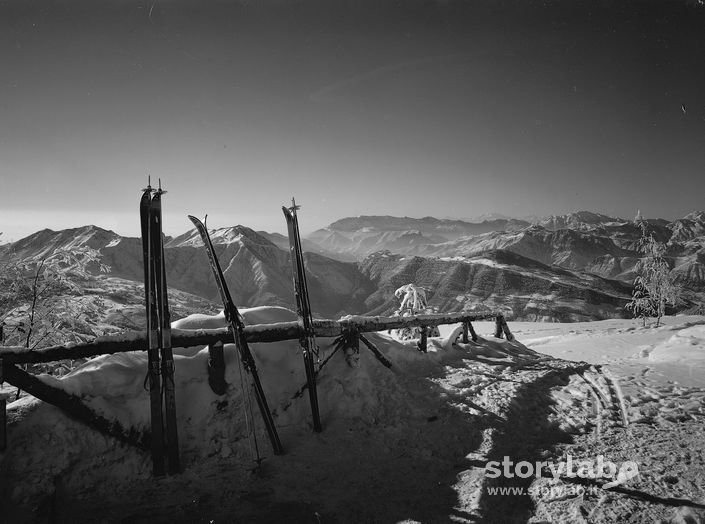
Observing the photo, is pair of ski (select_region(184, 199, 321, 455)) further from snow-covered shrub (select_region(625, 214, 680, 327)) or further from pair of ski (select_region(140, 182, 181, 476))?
snow-covered shrub (select_region(625, 214, 680, 327))

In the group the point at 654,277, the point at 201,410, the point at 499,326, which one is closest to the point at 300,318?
the point at 201,410

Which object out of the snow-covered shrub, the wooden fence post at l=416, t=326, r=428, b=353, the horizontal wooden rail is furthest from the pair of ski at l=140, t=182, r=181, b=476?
the snow-covered shrub

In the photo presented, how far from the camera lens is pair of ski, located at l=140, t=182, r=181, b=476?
468cm

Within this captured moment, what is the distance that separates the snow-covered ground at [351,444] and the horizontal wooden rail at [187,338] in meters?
0.38

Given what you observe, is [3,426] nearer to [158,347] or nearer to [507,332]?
[158,347]

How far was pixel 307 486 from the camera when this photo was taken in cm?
440

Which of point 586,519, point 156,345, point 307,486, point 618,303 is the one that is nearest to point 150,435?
point 156,345

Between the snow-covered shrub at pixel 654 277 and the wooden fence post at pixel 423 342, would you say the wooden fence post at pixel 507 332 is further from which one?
the snow-covered shrub at pixel 654 277

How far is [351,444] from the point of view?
215 inches

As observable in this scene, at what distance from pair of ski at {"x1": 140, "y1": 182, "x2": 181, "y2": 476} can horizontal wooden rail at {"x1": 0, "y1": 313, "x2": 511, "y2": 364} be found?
18.6 inches

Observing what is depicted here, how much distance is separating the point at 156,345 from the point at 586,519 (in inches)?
222

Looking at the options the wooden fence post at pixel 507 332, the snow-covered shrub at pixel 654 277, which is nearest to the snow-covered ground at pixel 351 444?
the wooden fence post at pixel 507 332

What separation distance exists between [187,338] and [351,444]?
3.21 meters

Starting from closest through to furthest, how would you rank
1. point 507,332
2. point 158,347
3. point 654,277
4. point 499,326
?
1. point 158,347
2. point 507,332
3. point 499,326
4. point 654,277
